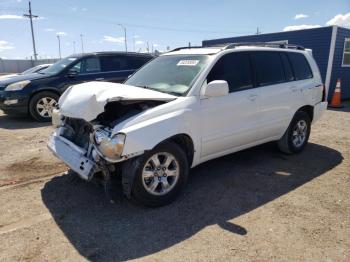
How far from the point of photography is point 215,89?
13.1ft

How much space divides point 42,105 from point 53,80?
28.3 inches

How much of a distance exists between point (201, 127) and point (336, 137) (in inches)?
175

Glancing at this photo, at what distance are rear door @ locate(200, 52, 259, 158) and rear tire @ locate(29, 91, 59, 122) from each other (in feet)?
18.8

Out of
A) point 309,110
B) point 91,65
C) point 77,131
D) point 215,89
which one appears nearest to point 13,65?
point 91,65

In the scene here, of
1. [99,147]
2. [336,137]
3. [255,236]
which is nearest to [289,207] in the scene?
[255,236]

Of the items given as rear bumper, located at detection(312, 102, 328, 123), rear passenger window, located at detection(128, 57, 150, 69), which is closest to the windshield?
rear passenger window, located at detection(128, 57, 150, 69)

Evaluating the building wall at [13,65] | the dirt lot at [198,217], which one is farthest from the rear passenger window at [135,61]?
the building wall at [13,65]

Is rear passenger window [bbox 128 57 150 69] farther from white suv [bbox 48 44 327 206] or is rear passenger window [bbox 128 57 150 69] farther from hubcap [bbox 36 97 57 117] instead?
white suv [bbox 48 44 327 206]

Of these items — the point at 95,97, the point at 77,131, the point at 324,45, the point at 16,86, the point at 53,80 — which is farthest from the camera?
the point at 324,45

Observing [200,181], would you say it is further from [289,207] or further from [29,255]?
[29,255]

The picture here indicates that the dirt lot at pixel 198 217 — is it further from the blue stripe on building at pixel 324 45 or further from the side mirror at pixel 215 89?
the blue stripe on building at pixel 324 45

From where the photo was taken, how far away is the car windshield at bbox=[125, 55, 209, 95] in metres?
4.24

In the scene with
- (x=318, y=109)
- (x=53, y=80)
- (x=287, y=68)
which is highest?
(x=287, y=68)

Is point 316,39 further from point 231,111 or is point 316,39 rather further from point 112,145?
point 112,145
